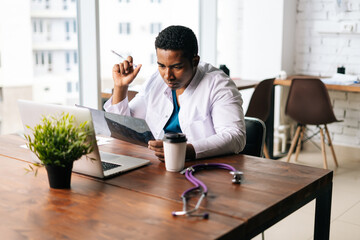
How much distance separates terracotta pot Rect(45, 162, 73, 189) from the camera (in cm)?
130

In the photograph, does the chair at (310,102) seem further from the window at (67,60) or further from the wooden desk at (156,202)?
the wooden desk at (156,202)

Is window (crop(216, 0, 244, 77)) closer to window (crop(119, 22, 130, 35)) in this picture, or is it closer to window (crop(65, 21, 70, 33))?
window (crop(119, 22, 130, 35))

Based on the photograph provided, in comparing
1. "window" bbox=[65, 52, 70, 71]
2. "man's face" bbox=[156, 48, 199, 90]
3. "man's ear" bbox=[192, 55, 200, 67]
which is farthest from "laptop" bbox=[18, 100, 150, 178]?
"window" bbox=[65, 52, 70, 71]

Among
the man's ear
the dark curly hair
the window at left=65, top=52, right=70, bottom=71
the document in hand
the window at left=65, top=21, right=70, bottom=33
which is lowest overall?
the document in hand

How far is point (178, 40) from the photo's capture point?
1815 millimetres

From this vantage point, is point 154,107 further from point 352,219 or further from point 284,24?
point 284,24

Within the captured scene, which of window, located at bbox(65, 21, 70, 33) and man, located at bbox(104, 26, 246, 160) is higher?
window, located at bbox(65, 21, 70, 33)

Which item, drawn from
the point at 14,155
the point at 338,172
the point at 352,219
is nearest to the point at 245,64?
the point at 338,172

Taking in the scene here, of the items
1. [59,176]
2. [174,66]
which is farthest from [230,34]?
[59,176]

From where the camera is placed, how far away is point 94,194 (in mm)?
1277

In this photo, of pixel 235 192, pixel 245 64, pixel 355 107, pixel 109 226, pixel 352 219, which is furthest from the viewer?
pixel 245 64

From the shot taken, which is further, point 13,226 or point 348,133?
point 348,133

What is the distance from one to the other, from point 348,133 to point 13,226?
3802 millimetres

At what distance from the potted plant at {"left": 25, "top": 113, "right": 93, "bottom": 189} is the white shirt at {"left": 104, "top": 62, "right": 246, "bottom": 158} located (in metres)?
0.45
